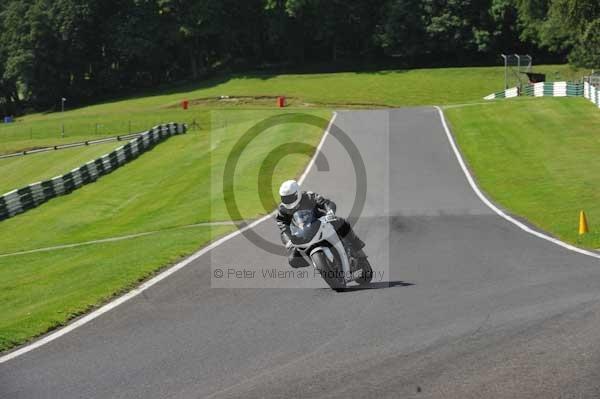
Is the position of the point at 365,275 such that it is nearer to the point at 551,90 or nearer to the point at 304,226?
the point at 304,226

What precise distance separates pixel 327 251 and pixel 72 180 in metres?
29.4

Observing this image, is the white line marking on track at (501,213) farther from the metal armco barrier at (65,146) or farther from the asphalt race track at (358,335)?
the metal armco barrier at (65,146)

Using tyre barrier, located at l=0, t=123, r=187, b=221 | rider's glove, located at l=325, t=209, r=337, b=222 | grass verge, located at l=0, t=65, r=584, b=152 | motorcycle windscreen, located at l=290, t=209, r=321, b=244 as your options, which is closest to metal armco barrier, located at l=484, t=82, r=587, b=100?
grass verge, located at l=0, t=65, r=584, b=152

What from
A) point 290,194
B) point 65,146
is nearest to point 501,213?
point 290,194

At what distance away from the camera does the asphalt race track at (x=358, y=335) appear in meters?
8.10

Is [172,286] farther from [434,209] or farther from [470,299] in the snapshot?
[434,209]

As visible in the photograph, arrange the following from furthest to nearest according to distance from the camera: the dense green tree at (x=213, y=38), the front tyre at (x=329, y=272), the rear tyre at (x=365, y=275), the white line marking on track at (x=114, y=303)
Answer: the dense green tree at (x=213, y=38) → the rear tyre at (x=365, y=275) → the front tyre at (x=329, y=272) → the white line marking on track at (x=114, y=303)

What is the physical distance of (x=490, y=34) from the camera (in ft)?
298

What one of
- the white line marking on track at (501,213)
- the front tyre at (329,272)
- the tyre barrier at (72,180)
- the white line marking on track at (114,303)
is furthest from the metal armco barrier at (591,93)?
the front tyre at (329,272)

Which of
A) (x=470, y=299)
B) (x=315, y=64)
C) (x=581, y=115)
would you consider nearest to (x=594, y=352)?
(x=470, y=299)

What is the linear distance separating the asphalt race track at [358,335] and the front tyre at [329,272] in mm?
240

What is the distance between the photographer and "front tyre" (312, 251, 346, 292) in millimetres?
12758

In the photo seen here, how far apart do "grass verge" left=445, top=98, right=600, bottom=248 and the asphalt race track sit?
496 centimetres

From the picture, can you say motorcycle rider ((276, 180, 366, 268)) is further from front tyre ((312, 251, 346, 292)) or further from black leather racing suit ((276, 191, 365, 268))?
front tyre ((312, 251, 346, 292))
